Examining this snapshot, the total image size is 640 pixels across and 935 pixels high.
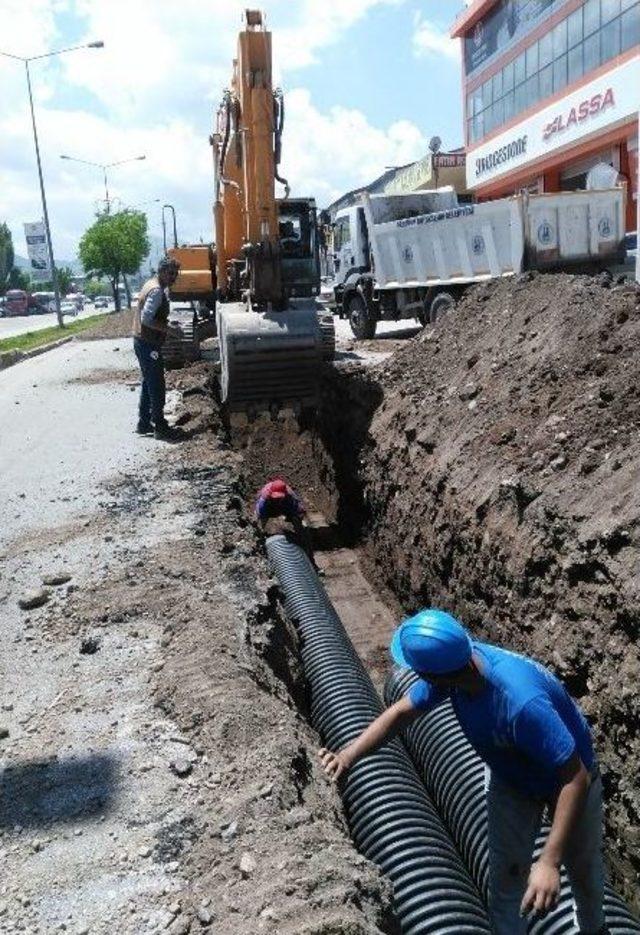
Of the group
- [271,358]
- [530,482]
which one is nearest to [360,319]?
[271,358]

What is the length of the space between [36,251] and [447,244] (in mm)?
99285

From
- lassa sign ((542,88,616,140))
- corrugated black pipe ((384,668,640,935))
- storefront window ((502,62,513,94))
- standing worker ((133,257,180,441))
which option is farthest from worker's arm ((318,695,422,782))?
storefront window ((502,62,513,94))

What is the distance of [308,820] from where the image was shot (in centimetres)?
358

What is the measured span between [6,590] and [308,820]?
11.4 ft

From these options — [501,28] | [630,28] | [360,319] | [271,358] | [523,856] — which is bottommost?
[523,856]

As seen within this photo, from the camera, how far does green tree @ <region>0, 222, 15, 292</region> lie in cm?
9931

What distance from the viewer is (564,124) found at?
26.1m

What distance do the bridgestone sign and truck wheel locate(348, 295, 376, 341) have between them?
40.7 feet

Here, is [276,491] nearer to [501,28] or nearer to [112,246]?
[501,28]

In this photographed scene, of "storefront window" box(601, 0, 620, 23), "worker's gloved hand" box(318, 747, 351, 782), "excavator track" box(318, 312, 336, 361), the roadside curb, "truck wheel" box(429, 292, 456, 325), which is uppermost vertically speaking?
"storefront window" box(601, 0, 620, 23)

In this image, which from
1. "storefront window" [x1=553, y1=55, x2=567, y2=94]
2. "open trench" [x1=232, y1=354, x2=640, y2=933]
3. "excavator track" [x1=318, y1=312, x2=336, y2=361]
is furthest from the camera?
"storefront window" [x1=553, y1=55, x2=567, y2=94]

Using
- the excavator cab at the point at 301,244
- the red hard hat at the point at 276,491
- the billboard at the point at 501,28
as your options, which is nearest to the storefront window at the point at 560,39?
A: the billboard at the point at 501,28

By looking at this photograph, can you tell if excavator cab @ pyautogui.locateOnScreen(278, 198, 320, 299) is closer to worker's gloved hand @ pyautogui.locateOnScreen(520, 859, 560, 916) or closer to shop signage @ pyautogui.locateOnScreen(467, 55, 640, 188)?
shop signage @ pyautogui.locateOnScreen(467, 55, 640, 188)

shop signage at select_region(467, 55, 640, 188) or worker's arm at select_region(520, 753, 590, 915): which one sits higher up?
shop signage at select_region(467, 55, 640, 188)
